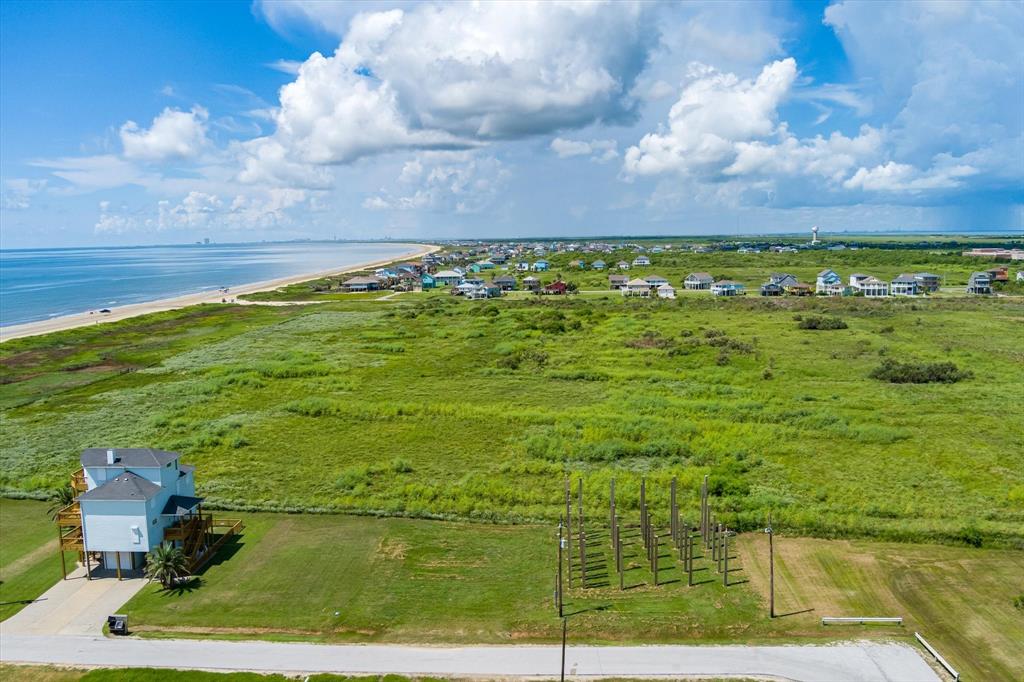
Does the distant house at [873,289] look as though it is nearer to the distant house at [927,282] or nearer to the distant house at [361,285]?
the distant house at [927,282]

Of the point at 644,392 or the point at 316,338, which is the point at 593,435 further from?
the point at 316,338

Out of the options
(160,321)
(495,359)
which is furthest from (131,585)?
(160,321)

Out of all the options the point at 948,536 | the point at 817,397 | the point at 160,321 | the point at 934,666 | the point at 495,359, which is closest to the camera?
the point at 934,666

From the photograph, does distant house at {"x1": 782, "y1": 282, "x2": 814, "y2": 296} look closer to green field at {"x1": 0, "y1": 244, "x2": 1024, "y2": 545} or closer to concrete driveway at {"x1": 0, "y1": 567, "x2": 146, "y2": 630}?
green field at {"x1": 0, "y1": 244, "x2": 1024, "y2": 545}

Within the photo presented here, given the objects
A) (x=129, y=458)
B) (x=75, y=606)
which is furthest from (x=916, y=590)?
(x=129, y=458)

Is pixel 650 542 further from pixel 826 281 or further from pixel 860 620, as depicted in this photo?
pixel 826 281
